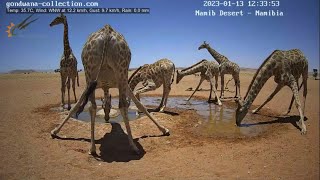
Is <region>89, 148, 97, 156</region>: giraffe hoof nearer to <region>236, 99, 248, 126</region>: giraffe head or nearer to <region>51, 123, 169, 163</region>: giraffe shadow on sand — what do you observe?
<region>51, 123, 169, 163</region>: giraffe shadow on sand

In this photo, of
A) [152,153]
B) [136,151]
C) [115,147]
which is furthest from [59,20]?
[152,153]

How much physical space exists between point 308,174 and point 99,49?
4967 millimetres

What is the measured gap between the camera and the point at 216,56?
50.5 ft

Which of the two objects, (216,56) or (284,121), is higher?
(216,56)

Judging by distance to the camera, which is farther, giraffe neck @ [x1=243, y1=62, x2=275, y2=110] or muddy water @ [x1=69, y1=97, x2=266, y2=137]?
giraffe neck @ [x1=243, y1=62, x2=275, y2=110]

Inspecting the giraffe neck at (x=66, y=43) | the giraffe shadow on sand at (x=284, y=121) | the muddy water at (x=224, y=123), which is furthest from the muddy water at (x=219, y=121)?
the giraffe neck at (x=66, y=43)

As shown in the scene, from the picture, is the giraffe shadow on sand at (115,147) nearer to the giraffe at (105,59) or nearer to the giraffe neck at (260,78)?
the giraffe at (105,59)

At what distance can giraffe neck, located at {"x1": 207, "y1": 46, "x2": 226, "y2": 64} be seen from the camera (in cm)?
1497

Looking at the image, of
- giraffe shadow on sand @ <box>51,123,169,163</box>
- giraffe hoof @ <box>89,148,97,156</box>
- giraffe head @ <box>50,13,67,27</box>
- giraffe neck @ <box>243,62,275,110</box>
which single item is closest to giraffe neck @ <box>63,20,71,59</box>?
giraffe head @ <box>50,13,67,27</box>

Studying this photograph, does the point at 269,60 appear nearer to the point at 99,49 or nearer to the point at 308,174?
the point at 308,174

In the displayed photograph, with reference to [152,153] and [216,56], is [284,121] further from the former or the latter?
[216,56]

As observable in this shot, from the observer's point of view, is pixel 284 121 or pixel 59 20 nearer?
pixel 284 121

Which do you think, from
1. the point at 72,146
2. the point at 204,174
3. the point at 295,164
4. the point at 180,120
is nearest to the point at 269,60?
the point at 180,120

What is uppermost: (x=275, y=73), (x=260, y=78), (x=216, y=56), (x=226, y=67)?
(x=216, y=56)
